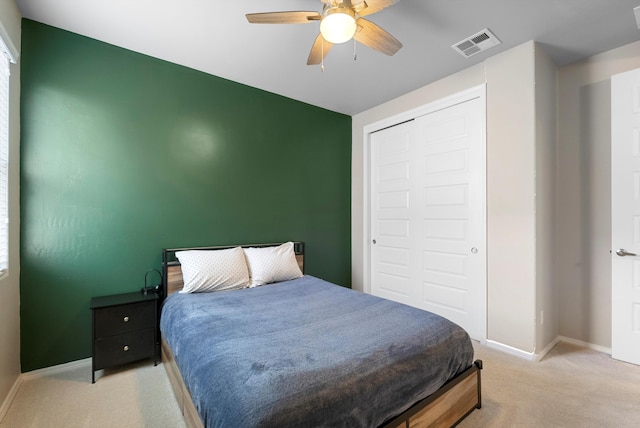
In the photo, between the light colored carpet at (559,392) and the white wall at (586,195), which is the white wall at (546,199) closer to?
the white wall at (586,195)

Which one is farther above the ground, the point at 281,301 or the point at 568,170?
the point at 568,170

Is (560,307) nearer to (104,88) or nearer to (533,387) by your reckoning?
(533,387)

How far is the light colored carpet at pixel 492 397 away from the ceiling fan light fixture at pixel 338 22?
7.92ft

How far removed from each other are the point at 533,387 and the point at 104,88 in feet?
13.9

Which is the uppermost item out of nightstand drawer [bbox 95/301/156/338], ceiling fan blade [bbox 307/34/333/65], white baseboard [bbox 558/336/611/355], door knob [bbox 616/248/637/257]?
ceiling fan blade [bbox 307/34/333/65]

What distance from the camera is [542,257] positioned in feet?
8.44

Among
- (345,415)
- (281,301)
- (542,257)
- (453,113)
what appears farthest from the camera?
(453,113)

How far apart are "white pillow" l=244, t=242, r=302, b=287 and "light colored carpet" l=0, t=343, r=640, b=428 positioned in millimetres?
1086

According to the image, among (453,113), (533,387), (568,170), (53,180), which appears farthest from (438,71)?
(53,180)

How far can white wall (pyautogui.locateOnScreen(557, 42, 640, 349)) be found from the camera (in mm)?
2646

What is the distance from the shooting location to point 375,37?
1896 mm

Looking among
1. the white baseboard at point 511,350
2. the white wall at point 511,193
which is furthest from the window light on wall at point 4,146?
the white baseboard at point 511,350

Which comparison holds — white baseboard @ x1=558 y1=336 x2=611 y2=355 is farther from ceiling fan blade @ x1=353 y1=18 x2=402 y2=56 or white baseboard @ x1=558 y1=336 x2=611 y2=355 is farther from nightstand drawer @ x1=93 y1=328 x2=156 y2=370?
nightstand drawer @ x1=93 y1=328 x2=156 y2=370

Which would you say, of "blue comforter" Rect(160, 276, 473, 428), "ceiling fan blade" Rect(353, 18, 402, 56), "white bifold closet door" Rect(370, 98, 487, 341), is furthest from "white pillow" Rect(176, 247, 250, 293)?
"ceiling fan blade" Rect(353, 18, 402, 56)
